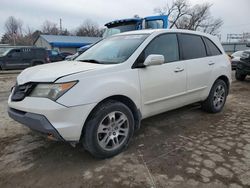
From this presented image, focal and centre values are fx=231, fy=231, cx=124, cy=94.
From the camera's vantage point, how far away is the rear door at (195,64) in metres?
4.21

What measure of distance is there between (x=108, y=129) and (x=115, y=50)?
4.53 ft

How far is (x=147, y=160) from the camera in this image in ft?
10.2

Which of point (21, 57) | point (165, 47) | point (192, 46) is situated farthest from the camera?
point (21, 57)

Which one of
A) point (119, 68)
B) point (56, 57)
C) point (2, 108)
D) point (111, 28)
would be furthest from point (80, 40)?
point (119, 68)

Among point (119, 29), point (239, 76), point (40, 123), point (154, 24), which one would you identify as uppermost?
point (154, 24)

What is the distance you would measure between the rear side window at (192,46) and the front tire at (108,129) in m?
1.72

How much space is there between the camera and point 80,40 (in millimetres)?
42500

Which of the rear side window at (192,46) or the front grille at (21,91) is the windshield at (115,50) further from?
the front grille at (21,91)

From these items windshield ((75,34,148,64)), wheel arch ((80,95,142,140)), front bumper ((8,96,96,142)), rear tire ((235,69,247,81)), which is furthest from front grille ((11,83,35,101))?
rear tire ((235,69,247,81))

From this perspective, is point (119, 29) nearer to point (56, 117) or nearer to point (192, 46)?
point (192, 46)

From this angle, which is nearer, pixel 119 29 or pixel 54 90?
pixel 54 90

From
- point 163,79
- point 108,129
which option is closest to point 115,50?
point 163,79

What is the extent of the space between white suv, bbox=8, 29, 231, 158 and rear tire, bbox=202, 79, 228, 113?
0.20 metres

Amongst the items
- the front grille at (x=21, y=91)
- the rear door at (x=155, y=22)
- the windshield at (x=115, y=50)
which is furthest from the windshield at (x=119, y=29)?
the front grille at (x=21, y=91)
